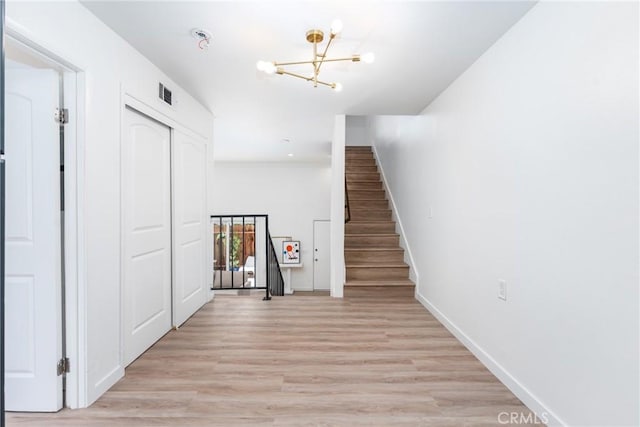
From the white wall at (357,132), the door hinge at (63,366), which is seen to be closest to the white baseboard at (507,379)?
the door hinge at (63,366)

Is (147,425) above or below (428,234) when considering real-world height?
below

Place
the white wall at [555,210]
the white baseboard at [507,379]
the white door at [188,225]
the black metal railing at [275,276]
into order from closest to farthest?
the white wall at [555,210]
the white baseboard at [507,379]
the white door at [188,225]
the black metal railing at [275,276]

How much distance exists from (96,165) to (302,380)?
6.10 ft

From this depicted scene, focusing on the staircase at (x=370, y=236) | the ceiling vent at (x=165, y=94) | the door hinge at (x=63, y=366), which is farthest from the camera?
the staircase at (x=370, y=236)

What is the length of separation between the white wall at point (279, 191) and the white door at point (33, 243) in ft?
19.3

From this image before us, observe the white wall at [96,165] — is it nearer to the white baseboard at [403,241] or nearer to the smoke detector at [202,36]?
the smoke detector at [202,36]

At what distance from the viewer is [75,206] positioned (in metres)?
1.76

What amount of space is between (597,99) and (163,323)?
331 cm

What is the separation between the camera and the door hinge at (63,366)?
176cm

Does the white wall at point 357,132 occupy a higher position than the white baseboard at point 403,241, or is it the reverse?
the white wall at point 357,132

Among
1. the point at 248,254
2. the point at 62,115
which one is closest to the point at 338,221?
the point at 62,115

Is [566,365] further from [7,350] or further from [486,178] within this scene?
[7,350]

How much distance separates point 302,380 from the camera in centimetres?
207

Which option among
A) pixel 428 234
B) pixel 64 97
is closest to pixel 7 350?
pixel 64 97
